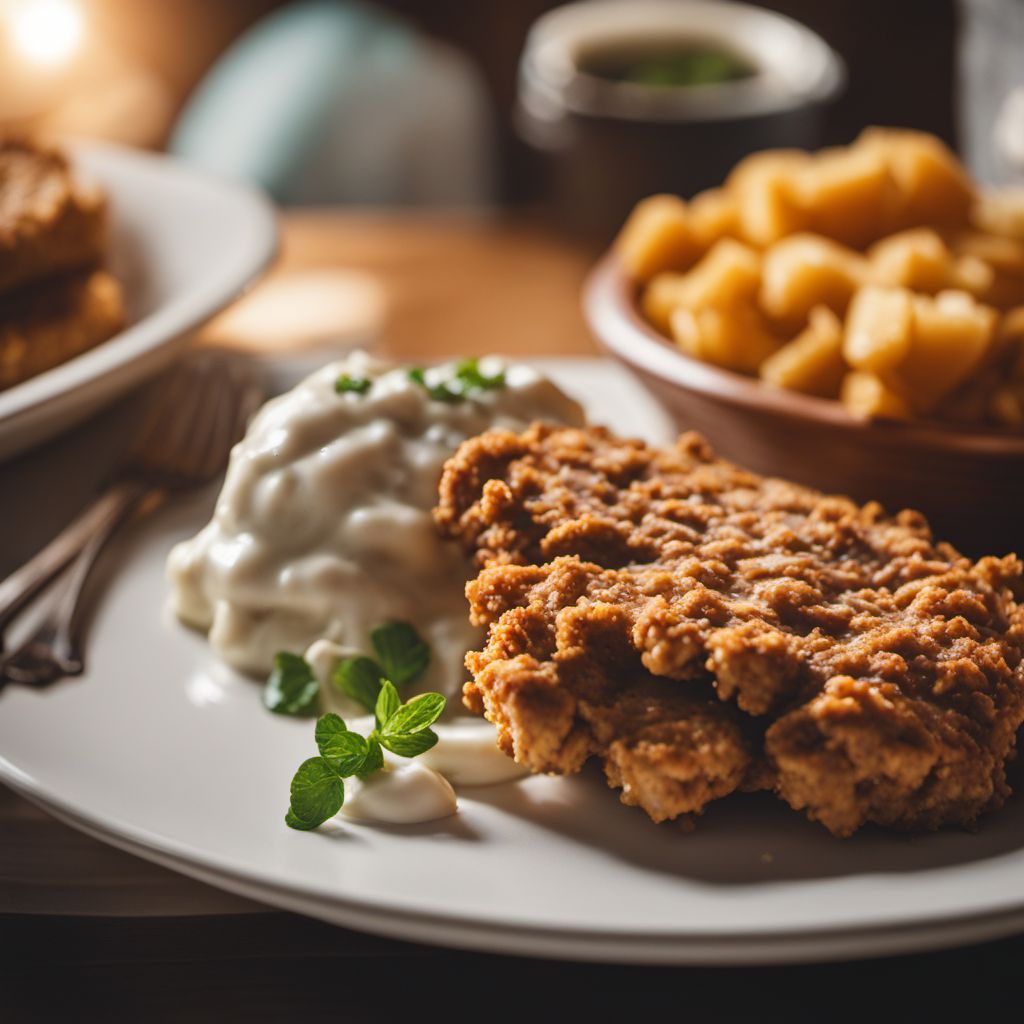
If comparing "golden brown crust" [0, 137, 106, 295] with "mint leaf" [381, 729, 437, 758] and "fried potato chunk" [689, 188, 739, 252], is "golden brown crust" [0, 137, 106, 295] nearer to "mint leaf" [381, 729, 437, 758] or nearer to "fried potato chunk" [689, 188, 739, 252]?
"fried potato chunk" [689, 188, 739, 252]

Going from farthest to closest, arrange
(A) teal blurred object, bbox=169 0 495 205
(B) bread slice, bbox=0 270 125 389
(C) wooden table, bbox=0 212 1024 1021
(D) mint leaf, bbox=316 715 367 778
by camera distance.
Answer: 1. (A) teal blurred object, bbox=169 0 495 205
2. (B) bread slice, bbox=0 270 125 389
3. (D) mint leaf, bbox=316 715 367 778
4. (C) wooden table, bbox=0 212 1024 1021

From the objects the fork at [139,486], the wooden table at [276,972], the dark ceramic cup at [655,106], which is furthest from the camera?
the dark ceramic cup at [655,106]

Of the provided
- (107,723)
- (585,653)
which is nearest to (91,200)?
(107,723)

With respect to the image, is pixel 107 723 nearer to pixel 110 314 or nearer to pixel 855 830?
pixel 855 830

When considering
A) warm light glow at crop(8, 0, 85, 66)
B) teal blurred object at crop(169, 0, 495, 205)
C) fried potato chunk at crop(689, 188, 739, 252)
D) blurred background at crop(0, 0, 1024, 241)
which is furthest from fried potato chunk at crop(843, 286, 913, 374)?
warm light glow at crop(8, 0, 85, 66)

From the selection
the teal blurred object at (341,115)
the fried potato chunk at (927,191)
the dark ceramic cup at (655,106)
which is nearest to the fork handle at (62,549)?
the fried potato chunk at (927,191)

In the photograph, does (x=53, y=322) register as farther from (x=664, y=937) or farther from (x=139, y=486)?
(x=664, y=937)

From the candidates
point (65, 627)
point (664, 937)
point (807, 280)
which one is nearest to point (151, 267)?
point (65, 627)

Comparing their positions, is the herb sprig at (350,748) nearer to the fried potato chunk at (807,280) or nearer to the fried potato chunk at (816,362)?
the fried potato chunk at (816,362)
